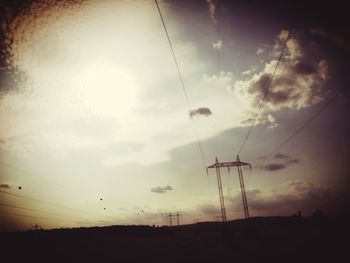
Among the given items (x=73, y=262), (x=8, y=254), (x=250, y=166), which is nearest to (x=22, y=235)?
(x=8, y=254)

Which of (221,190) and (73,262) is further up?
(221,190)

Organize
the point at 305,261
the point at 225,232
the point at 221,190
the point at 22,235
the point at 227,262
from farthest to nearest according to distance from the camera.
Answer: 1. the point at 22,235
2. the point at 221,190
3. the point at 225,232
4. the point at 227,262
5. the point at 305,261

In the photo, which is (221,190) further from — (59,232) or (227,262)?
(59,232)

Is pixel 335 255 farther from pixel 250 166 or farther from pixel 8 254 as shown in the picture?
pixel 8 254

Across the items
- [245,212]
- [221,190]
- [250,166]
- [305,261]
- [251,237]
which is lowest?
[305,261]

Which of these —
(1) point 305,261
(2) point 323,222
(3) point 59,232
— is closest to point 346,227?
(2) point 323,222

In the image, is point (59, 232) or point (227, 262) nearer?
point (227, 262)

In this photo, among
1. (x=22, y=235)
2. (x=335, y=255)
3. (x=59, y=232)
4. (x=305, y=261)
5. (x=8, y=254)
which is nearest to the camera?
(x=305, y=261)

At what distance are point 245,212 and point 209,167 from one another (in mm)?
8979

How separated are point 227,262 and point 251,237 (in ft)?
74.1

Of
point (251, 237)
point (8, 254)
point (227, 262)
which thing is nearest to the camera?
point (227, 262)

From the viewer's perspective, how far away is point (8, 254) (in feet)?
153

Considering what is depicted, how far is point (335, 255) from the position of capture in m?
16.5

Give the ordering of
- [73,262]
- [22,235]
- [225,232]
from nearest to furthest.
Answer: [73,262] < [225,232] < [22,235]
